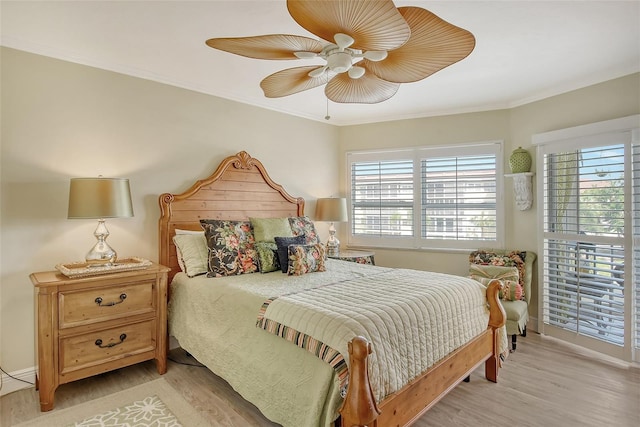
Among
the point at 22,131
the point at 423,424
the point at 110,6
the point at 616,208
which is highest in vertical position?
the point at 110,6

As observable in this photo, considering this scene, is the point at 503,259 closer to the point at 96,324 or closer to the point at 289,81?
the point at 289,81

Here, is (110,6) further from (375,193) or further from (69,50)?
(375,193)

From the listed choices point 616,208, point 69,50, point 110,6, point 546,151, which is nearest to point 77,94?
point 69,50

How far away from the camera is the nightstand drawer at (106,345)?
7.52 feet

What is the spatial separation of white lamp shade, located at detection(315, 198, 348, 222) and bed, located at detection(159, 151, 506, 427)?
98 centimetres

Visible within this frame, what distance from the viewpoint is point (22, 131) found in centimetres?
249

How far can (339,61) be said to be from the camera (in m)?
1.82

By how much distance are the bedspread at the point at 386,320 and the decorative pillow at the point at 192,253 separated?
3.55 feet

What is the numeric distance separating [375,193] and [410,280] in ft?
7.61

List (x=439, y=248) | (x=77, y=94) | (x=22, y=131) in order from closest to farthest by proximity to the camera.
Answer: (x=22, y=131), (x=77, y=94), (x=439, y=248)

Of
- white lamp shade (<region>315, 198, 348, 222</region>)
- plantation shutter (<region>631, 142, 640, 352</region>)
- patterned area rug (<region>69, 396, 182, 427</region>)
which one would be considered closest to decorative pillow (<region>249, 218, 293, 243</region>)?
white lamp shade (<region>315, 198, 348, 222</region>)

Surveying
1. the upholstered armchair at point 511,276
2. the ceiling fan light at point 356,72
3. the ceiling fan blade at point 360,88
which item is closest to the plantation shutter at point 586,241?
the upholstered armchair at point 511,276

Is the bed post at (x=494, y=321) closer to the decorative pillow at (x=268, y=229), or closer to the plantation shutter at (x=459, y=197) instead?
the plantation shutter at (x=459, y=197)

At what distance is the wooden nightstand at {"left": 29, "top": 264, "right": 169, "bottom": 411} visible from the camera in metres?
2.20
